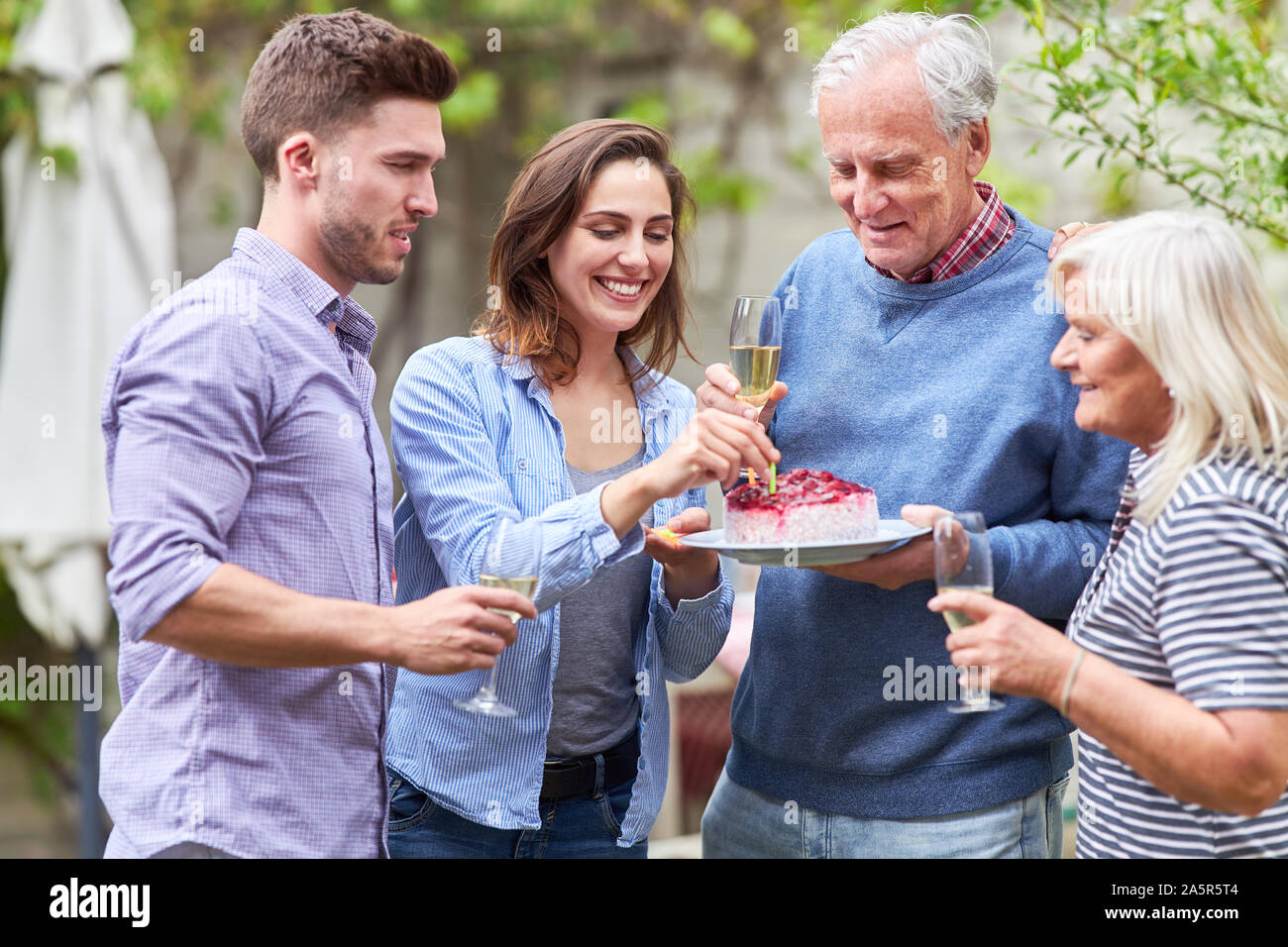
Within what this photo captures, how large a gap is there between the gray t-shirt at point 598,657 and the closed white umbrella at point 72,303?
8.80ft

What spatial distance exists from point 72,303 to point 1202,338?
4.18 m

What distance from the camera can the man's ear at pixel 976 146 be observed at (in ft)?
8.82

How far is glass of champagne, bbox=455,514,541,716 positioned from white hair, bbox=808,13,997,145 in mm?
1218

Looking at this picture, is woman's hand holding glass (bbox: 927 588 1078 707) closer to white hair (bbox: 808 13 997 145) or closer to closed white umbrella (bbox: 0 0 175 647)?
white hair (bbox: 808 13 997 145)

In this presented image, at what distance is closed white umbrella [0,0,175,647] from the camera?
4656 mm

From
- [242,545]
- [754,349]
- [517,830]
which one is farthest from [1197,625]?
[242,545]

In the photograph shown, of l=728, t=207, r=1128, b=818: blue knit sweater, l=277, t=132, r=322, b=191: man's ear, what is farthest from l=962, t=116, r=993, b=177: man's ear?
l=277, t=132, r=322, b=191: man's ear

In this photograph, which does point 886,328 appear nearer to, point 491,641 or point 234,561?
point 491,641

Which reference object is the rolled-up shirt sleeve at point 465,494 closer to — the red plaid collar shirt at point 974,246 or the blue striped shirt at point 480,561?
the blue striped shirt at point 480,561

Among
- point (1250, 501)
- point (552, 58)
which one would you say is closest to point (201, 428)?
Answer: point (1250, 501)

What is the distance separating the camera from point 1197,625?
6.12 ft

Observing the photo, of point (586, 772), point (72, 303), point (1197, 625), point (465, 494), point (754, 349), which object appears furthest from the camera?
point (72, 303)

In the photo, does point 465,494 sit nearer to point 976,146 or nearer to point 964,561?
point 964,561
